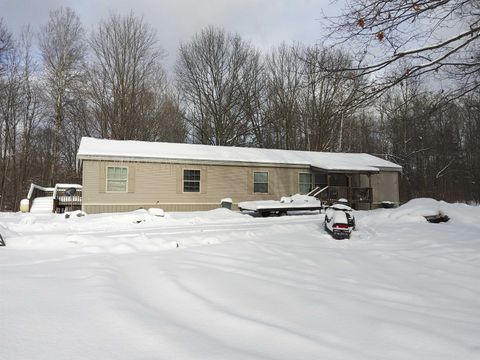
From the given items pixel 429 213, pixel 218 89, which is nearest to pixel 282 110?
pixel 218 89

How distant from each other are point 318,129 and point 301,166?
13523mm

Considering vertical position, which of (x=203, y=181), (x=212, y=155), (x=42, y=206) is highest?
(x=212, y=155)

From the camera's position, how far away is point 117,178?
17.5m

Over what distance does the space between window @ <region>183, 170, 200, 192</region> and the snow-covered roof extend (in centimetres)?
73

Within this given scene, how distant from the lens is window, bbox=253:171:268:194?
20438 mm

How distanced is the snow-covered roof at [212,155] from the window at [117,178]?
23.5 inches

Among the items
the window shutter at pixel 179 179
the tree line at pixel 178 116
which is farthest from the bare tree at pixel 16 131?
the window shutter at pixel 179 179

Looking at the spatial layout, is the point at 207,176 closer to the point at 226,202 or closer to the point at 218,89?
the point at 226,202

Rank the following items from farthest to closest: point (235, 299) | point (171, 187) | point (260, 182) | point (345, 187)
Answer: point (345, 187) < point (260, 182) < point (171, 187) < point (235, 299)

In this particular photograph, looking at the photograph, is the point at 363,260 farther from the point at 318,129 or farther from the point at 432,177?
the point at 432,177

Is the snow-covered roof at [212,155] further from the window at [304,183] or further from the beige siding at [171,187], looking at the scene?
the window at [304,183]

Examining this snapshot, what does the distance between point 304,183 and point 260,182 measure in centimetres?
297

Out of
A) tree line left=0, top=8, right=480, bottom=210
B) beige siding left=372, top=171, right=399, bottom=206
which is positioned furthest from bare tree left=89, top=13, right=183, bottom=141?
beige siding left=372, top=171, right=399, bottom=206

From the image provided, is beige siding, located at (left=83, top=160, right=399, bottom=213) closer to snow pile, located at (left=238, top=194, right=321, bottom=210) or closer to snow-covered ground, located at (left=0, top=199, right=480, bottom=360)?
snow pile, located at (left=238, top=194, right=321, bottom=210)
